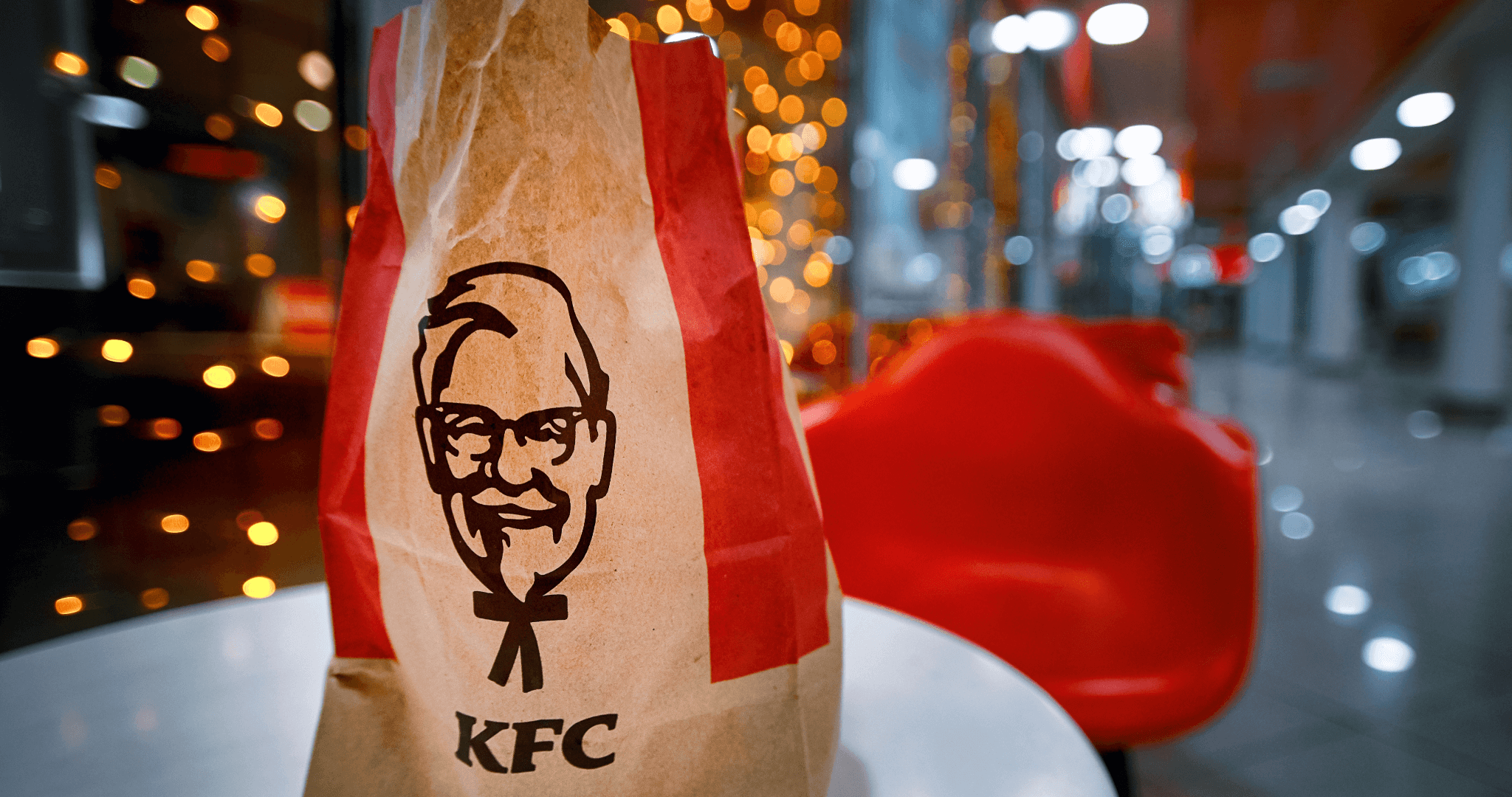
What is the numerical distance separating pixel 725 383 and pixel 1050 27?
549 cm

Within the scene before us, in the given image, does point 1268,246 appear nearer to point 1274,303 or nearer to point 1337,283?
point 1274,303

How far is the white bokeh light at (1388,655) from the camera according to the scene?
1.85m

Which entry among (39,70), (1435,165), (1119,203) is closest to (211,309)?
(39,70)

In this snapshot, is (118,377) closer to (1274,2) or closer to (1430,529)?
(1430,529)

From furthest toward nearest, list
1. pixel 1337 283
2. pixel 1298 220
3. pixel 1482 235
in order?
pixel 1298 220, pixel 1337 283, pixel 1482 235

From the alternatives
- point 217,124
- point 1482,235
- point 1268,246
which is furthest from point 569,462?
point 1268,246

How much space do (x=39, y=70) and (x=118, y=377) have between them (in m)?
0.61

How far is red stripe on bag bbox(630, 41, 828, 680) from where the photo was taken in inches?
14.0

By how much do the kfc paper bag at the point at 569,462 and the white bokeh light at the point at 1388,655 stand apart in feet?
7.35

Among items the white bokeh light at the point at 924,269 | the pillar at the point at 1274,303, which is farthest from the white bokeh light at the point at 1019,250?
the pillar at the point at 1274,303

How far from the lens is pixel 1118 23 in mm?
5012

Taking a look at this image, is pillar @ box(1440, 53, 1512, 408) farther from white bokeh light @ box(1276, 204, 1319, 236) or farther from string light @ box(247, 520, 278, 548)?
string light @ box(247, 520, 278, 548)

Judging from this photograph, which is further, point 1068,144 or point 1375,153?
point 1375,153

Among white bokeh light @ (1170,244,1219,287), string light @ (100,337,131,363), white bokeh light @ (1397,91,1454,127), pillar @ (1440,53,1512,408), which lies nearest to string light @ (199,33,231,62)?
string light @ (100,337,131,363)
